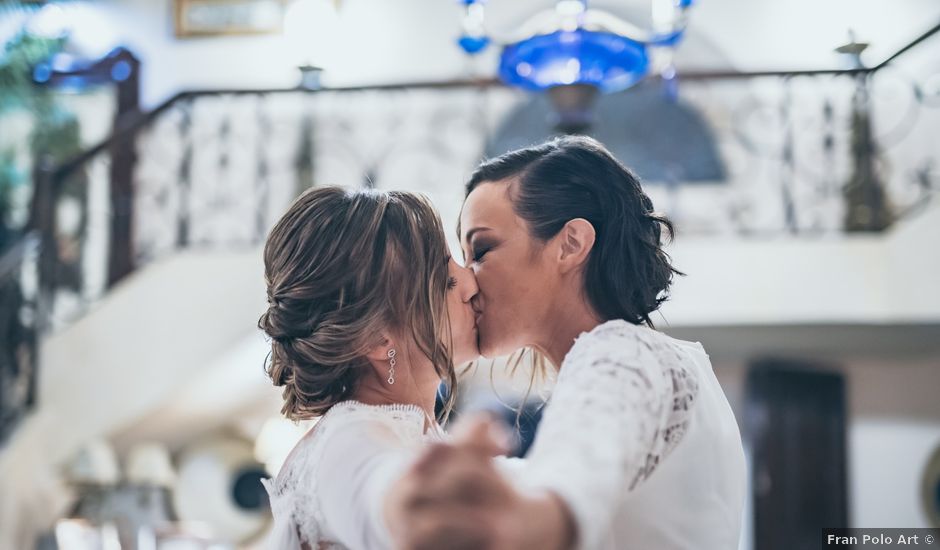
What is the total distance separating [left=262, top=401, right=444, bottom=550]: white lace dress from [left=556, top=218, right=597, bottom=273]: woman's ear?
0.41 metres

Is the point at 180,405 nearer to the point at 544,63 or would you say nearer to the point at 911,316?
the point at 544,63

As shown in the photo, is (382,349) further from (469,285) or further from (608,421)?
(608,421)

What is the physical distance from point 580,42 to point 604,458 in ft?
9.58

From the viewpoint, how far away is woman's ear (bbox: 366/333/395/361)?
5.86ft

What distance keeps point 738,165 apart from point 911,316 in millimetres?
3440

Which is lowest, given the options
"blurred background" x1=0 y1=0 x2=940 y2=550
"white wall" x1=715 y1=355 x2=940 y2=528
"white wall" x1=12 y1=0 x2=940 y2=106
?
"white wall" x1=715 y1=355 x2=940 y2=528

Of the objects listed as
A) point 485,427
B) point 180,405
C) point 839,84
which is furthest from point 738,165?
point 485,427

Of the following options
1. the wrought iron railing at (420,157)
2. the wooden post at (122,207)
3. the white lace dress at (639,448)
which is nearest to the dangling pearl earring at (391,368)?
the white lace dress at (639,448)

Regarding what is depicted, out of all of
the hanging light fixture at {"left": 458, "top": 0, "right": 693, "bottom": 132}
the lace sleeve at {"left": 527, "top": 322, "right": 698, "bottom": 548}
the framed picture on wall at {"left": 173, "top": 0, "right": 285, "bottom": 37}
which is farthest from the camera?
the framed picture on wall at {"left": 173, "top": 0, "right": 285, "bottom": 37}

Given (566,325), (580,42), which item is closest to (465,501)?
(566,325)

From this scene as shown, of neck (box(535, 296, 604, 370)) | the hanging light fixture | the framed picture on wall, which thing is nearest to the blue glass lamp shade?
the hanging light fixture

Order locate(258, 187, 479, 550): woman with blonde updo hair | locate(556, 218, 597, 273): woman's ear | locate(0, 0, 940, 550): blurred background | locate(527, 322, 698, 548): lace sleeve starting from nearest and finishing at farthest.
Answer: locate(527, 322, 698, 548): lace sleeve
locate(258, 187, 479, 550): woman with blonde updo hair
locate(556, 218, 597, 273): woman's ear
locate(0, 0, 940, 550): blurred background

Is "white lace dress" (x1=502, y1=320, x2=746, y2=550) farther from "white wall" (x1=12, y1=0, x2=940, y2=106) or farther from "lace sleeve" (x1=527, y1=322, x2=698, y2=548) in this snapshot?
"white wall" (x1=12, y1=0, x2=940, y2=106)

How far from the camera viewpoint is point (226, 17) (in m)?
8.95
